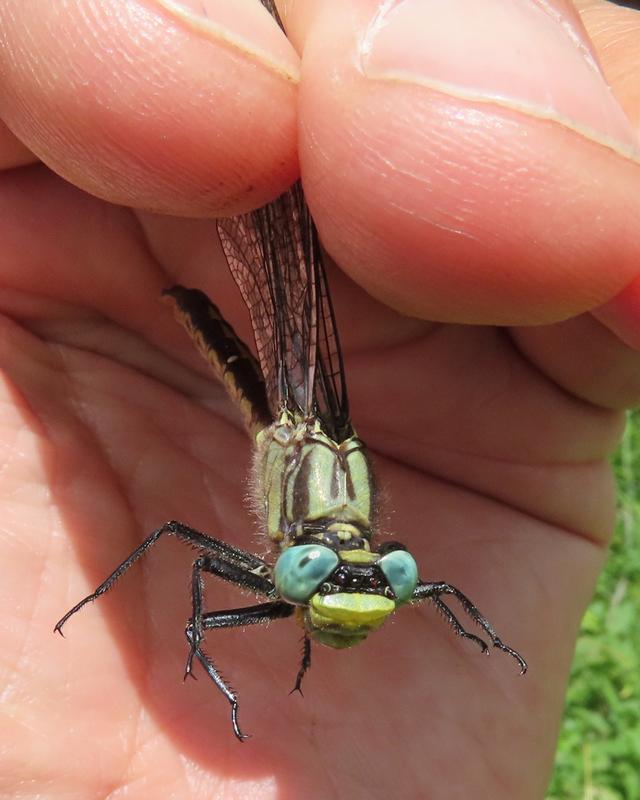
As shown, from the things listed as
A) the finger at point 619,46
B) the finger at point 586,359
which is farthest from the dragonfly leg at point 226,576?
the finger at point 619,46

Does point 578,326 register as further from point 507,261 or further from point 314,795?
point 314,795

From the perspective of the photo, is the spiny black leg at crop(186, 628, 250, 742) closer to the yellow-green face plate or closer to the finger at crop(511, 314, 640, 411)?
the yellow-green face plate

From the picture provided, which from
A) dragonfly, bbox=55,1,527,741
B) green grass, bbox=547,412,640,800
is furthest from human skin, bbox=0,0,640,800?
green grass, bbox=547,412,640,800

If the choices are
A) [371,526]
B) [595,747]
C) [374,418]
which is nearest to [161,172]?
[371,526]

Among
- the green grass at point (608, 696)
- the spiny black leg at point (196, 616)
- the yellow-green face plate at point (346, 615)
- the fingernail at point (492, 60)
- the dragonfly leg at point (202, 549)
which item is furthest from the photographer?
the green grass at point (608, 696)

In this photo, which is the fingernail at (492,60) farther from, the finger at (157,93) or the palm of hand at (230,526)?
the palm of hand at (230,526)
